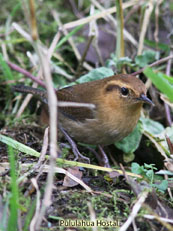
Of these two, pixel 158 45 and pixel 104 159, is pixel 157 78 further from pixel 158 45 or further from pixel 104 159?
pixel 158 45

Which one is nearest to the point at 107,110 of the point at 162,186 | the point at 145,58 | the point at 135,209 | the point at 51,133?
the point at 162,186

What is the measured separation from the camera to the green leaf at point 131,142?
390 centimetres

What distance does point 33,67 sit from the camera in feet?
16.1

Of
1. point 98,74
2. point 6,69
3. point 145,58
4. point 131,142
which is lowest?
point 131,142

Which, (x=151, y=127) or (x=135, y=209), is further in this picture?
(x=151, y=127)

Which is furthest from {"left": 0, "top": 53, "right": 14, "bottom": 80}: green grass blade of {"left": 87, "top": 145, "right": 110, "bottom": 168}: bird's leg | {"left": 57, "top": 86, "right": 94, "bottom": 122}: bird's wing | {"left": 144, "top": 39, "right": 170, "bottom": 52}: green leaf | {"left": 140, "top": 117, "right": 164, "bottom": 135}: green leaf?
{"left": 144, "top": 39, "right": 170, "bottom": 52}: green leaf

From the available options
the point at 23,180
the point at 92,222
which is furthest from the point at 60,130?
the point at 92,222

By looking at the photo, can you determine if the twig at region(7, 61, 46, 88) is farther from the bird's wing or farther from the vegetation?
the bird's wing

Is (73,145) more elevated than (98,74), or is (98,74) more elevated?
(98,74)

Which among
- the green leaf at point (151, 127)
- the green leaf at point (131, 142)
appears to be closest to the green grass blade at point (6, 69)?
the green leaf at point (131, 142)

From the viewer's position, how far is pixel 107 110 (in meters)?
3.65

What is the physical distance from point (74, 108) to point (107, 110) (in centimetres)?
46

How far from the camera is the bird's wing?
379 cm

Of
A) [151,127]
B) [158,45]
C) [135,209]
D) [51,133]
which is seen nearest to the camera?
[51,133]
